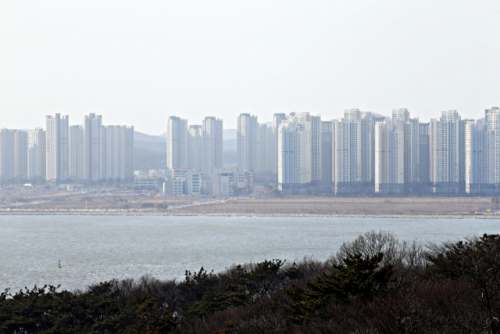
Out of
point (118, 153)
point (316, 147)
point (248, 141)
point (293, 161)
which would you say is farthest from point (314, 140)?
point (118, 153)

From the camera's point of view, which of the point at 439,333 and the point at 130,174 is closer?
the point at 439,333

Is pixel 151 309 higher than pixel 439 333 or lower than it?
lower

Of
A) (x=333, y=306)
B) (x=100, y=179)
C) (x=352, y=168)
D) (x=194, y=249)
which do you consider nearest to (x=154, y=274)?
(x=194, y=249)

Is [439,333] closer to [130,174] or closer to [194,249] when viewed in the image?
[194,249]

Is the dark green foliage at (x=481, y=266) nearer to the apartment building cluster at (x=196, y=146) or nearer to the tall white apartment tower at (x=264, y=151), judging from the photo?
the apartment building cluster at (x=196, y=146)

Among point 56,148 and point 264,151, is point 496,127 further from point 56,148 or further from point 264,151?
point 56,148

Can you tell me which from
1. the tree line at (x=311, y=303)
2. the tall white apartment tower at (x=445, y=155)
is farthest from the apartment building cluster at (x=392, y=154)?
the tree line at (x=311, y=303)
